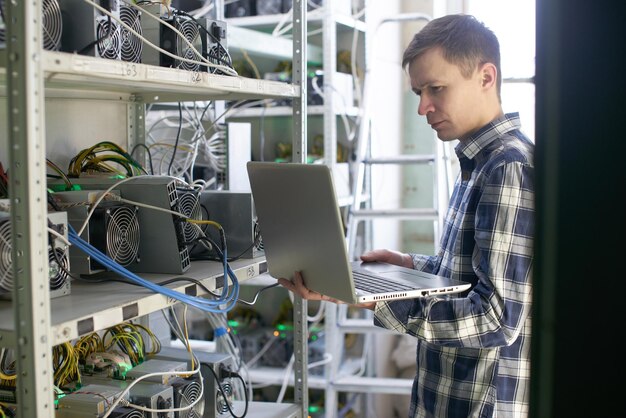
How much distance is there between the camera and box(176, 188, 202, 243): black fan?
161cm

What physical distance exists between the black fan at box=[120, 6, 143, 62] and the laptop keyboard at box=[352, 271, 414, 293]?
0.68 meters

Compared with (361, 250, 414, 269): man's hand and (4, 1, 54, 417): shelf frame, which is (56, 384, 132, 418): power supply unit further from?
(361, 250, 414, 269): man's hand

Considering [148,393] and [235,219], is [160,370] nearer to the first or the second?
[148,393]

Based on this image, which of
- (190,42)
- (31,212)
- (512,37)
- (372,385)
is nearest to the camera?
(31,212)

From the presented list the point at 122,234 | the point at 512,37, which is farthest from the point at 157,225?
the point at 512,37

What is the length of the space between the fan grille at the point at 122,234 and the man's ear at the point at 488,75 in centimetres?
82

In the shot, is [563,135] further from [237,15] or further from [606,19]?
[237,15]

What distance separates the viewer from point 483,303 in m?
1.40

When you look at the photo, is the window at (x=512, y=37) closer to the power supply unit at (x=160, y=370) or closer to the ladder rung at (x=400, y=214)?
the ladder rung at (x=400, y=214)

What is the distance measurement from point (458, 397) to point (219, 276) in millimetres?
578

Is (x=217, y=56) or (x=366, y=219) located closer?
(x=217, y=56)

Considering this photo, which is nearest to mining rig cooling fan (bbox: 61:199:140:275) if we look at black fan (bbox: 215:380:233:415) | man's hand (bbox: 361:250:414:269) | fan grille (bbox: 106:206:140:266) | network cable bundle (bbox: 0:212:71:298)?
fan grille (bbox: 106:206:140:266)

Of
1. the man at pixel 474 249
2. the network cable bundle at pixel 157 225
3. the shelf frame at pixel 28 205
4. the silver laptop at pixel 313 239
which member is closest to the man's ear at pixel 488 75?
the man at pixel 474 249

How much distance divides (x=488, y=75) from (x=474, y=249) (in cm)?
39
